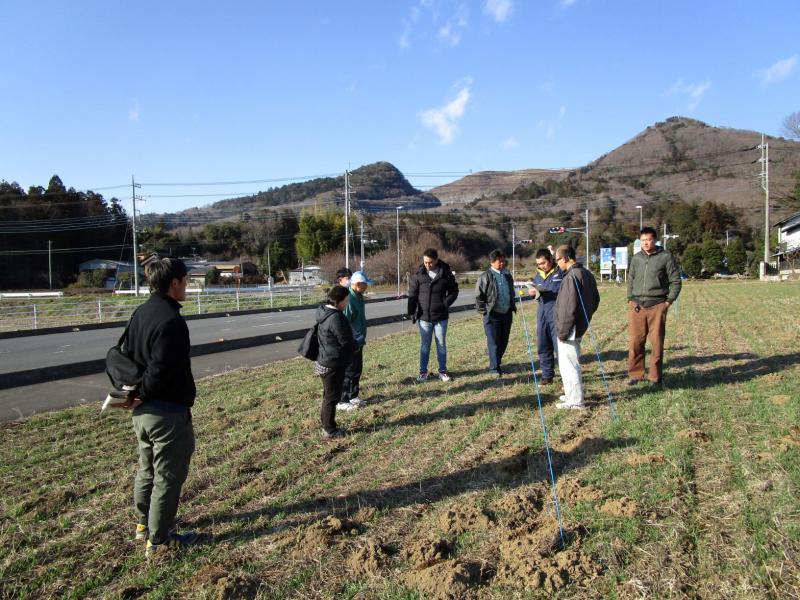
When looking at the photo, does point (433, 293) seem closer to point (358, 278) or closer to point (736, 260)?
point (358, 278)

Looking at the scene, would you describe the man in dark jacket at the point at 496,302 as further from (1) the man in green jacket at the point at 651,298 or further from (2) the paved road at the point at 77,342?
(2) the paved road at the point at 77,342

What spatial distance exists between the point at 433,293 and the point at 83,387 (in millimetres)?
6412

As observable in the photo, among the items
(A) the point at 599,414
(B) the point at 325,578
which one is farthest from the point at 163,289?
(A) the point at 599,414

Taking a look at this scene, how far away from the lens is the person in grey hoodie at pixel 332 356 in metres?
5.72

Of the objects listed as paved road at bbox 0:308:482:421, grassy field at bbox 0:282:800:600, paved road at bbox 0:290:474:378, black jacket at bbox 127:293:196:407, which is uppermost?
black jacket at bbox 127:293:196:407

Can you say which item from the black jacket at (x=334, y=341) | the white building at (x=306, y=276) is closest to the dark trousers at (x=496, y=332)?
the black jacket at (x=334, y=341)

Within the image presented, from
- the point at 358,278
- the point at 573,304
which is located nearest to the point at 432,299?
the point at 358,278

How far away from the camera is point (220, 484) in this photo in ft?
15.2

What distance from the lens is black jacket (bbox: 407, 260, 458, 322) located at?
26.9 ft

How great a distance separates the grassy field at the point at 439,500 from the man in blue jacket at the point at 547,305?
64 centimetres

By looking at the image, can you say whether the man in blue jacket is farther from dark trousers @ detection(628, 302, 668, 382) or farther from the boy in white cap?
the boy in white cap

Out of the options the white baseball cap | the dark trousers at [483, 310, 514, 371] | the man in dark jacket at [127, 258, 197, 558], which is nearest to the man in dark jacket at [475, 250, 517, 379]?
the dark trousers at [483, 310, 514, 371]

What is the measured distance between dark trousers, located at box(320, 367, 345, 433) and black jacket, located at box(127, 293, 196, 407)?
2.26 m

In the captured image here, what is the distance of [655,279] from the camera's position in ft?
23.6
